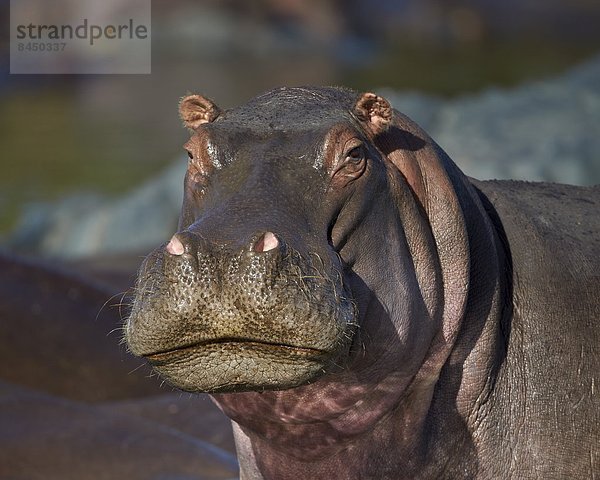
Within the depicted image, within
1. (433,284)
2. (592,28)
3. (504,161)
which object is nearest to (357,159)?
(433,284)

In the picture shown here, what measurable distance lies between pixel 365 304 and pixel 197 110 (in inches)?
36.0

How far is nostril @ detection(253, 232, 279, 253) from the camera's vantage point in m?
3.42

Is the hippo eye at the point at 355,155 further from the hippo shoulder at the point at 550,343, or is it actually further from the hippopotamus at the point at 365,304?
the hippo shoulder at the point at 550,343

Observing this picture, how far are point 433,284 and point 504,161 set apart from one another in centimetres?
754

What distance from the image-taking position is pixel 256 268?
3391mm

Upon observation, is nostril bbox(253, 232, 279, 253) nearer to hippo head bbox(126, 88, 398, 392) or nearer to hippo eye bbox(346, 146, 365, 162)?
hippo head bbox(126, 88, 398, 392)

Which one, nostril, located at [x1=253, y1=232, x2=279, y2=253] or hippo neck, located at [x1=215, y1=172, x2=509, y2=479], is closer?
nostril, located at [x1=253, y1=232, x2=279, y2=253]

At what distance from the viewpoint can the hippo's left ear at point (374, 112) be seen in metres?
4.08

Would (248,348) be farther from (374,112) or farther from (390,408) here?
(374,112)

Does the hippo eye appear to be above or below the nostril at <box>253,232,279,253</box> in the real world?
above
